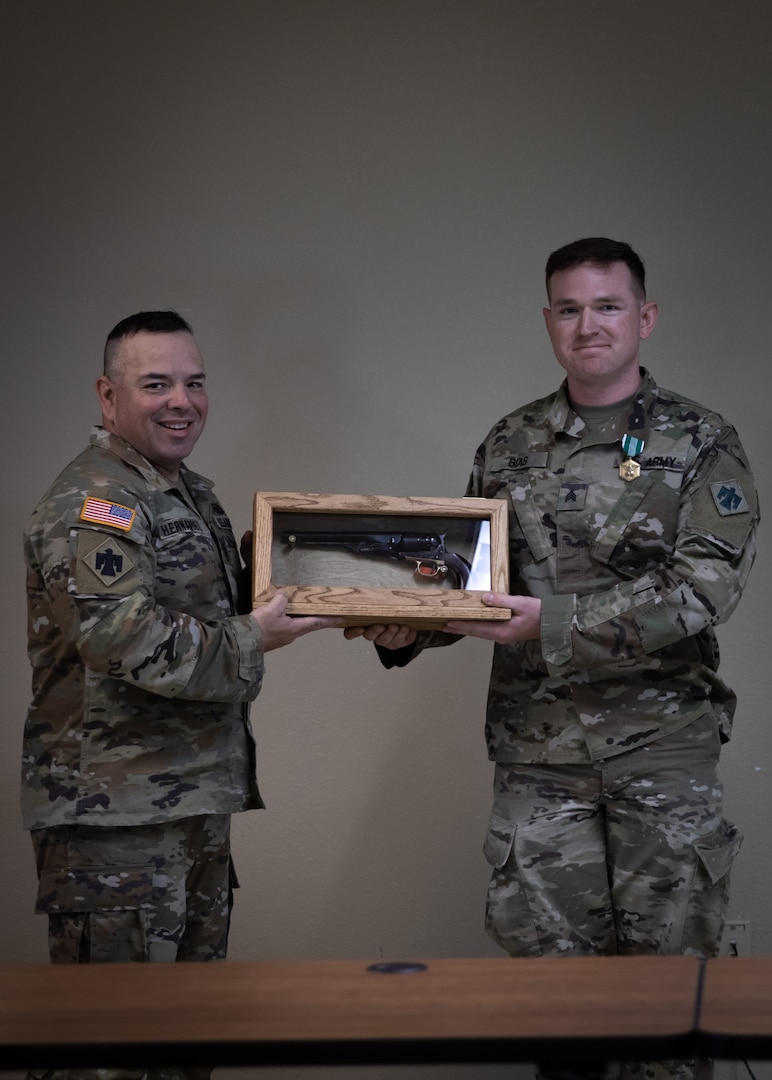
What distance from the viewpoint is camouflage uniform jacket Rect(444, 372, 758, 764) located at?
2.34 meters

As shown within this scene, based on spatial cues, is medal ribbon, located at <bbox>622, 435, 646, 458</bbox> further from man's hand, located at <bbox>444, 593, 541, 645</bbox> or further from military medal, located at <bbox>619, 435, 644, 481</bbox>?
man's hand, located at <bbox>444, 593, 541, 645</bbox>

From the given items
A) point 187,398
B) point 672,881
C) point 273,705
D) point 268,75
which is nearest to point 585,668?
point 672,881

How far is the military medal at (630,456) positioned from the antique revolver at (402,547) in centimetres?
39

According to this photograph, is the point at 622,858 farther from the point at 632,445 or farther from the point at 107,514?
the point at 107,514

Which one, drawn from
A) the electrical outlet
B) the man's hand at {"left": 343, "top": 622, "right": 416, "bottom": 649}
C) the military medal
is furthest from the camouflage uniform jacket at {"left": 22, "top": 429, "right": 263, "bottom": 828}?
the electrical outlet

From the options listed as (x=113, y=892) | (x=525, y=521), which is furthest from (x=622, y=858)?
(x=113, y=892)

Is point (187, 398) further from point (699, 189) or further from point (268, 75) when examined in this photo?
point (699, 189)

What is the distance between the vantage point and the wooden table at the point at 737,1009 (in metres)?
1.13

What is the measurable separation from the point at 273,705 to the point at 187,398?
119 cm

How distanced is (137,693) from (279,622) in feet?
0.98

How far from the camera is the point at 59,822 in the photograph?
7.11 feet

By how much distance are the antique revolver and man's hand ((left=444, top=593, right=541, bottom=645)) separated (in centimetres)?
8

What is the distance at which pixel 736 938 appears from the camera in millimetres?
3158

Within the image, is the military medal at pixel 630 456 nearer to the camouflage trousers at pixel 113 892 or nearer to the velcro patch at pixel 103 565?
the velcro patch at pixel 103 565
